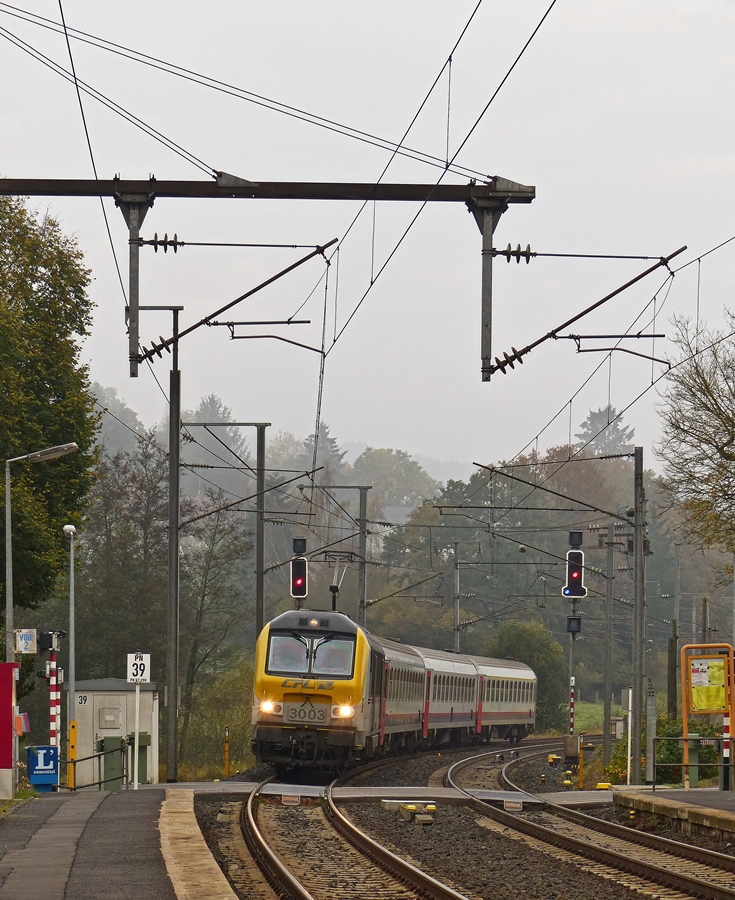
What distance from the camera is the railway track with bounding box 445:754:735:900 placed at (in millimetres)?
12430

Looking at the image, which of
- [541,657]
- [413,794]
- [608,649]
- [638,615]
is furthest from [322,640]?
[541,657]

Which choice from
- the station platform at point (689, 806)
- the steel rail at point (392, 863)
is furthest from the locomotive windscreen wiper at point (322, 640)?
the steel rail at point (392, 863)

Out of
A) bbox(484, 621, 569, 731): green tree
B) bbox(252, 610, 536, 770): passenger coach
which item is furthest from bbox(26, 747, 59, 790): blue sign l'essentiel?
bbox(484, 621, 569, 731): green tree

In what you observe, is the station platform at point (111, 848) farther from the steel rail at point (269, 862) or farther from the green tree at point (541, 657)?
the green tree at point (541, 657)

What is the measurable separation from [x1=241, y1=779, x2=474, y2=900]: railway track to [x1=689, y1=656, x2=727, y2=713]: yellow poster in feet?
17.9

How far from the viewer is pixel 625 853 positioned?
49.5 feet

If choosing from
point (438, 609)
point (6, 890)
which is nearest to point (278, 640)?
point (6, 890)

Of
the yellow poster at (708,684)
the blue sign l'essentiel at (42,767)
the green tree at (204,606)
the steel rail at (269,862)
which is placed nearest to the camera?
the steel rail at (269,862)

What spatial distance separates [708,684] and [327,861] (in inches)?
328

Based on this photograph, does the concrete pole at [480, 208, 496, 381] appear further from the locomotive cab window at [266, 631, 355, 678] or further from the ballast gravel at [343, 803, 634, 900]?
the locomotive cab window at [266, 631, 355, 678]

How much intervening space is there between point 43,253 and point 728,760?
78.2 feet

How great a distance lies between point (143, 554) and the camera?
60.3 m

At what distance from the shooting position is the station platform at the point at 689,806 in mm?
15914

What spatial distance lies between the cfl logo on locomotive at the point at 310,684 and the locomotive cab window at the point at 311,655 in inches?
6.0
